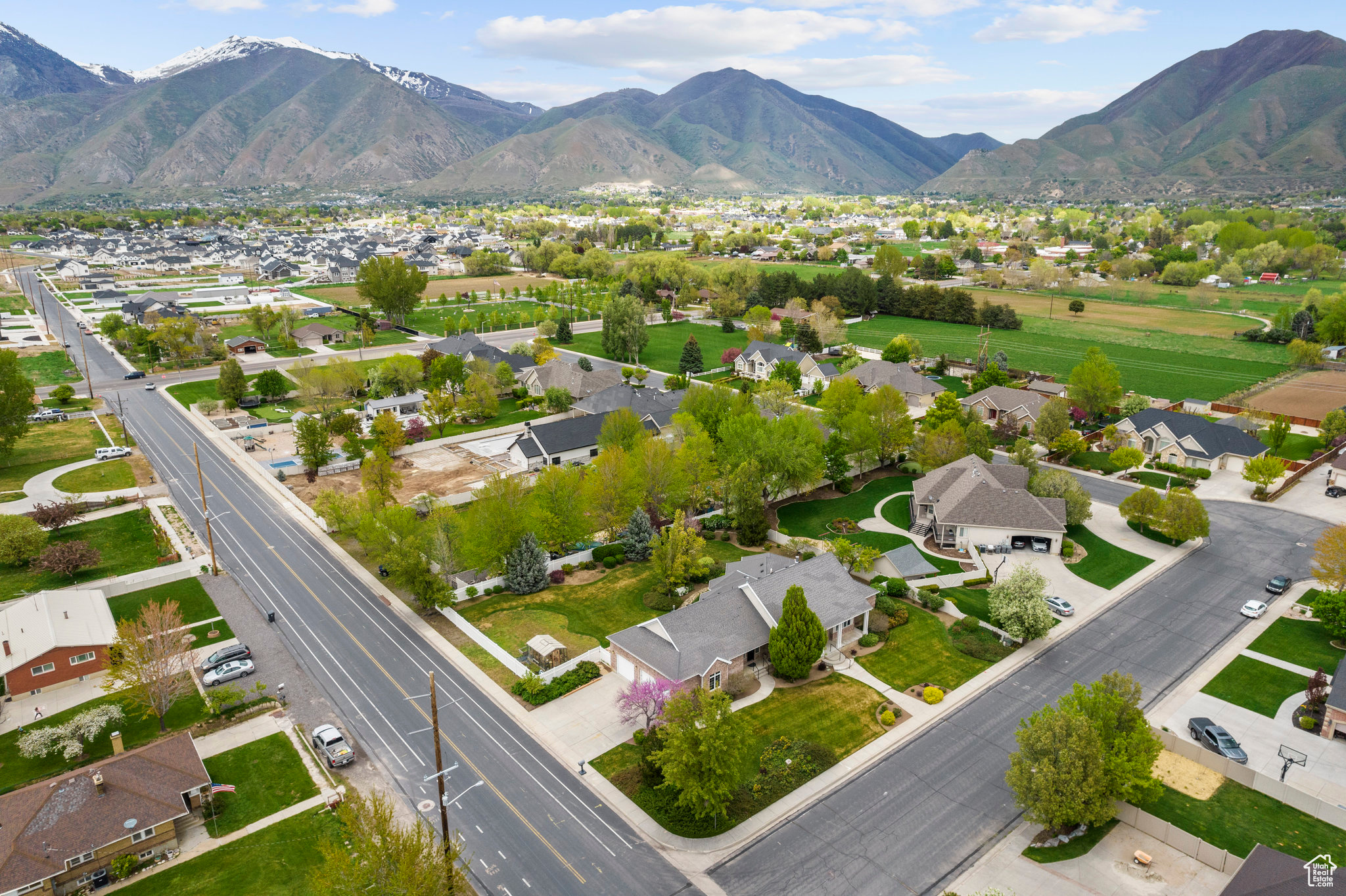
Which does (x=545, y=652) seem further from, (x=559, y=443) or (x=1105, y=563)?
(x=1105, y=563)

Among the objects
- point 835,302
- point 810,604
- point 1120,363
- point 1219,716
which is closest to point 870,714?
point 810,604

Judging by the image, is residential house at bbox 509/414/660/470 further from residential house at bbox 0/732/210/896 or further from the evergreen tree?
residential house at bbox 0/732/210/896

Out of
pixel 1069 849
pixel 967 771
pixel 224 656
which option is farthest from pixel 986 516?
pixel 224 656

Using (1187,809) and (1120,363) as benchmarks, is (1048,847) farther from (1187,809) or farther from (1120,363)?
(1120,363)

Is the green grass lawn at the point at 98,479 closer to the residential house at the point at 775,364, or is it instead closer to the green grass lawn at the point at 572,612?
the green grass lawn at the point at 572,612

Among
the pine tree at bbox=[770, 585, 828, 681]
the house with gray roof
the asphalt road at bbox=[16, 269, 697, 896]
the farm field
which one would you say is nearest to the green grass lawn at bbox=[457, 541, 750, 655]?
the house with gray roof

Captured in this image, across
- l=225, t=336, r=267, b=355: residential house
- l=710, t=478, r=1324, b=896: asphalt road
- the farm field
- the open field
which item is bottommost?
l=710, t=478, r=1324, b=896: asphalt road
